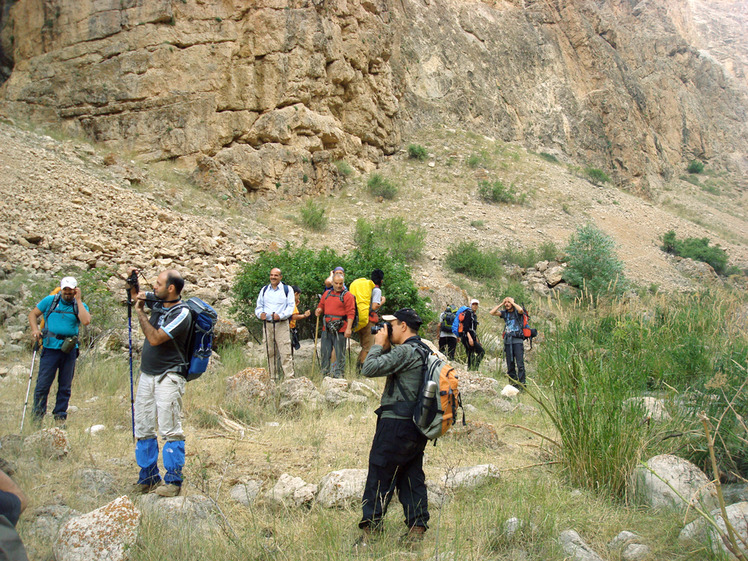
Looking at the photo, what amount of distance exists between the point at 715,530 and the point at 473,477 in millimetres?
1514

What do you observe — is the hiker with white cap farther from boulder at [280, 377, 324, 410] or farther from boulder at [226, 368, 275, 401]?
boulder at [226, 368, 275, 401]

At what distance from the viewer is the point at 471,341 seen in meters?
8.09

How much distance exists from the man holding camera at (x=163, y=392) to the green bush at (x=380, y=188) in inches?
668

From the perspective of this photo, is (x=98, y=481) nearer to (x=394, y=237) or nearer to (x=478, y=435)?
(x=478, y=435)

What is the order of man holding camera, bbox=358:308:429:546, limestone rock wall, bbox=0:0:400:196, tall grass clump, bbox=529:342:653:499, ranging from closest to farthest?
man holding camera, bbox=358:308:429:546 → tall grass clump, bbox=529:342:653:499 → limestone rock wall, bbox=0:0:400:196

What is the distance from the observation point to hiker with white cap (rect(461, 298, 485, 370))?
8.17 m

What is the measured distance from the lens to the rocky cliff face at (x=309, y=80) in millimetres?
17328

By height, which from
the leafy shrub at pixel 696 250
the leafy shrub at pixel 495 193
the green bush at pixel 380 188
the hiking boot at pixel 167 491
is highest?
the leafy shrub at pixel 495 193

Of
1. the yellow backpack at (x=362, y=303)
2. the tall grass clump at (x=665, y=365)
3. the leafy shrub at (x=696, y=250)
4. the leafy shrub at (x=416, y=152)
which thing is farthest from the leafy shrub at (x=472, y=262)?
the leafy shrub at (x=696, y=250)

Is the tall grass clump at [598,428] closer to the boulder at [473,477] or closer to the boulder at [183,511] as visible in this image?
the boulder at [473,477]

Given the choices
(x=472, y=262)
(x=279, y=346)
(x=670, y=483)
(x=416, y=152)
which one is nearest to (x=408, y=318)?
(x=670, y=483)

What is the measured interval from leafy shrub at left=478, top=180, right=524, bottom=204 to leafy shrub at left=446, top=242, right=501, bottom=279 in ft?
17.3

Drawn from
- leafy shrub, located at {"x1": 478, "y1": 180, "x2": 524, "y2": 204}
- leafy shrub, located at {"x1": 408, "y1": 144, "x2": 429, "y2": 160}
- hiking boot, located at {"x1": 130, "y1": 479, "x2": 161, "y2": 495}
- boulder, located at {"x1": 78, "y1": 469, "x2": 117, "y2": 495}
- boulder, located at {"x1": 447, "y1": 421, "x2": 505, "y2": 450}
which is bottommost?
boulder, located at {"x1": 78, "y1": 469, "x2": 117, "y2": 495}

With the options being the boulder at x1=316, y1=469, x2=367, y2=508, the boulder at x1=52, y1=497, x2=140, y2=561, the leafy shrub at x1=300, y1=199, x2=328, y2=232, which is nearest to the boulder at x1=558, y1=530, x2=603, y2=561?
the boulder at x1=316, y1=469, x2=367, y2=508
